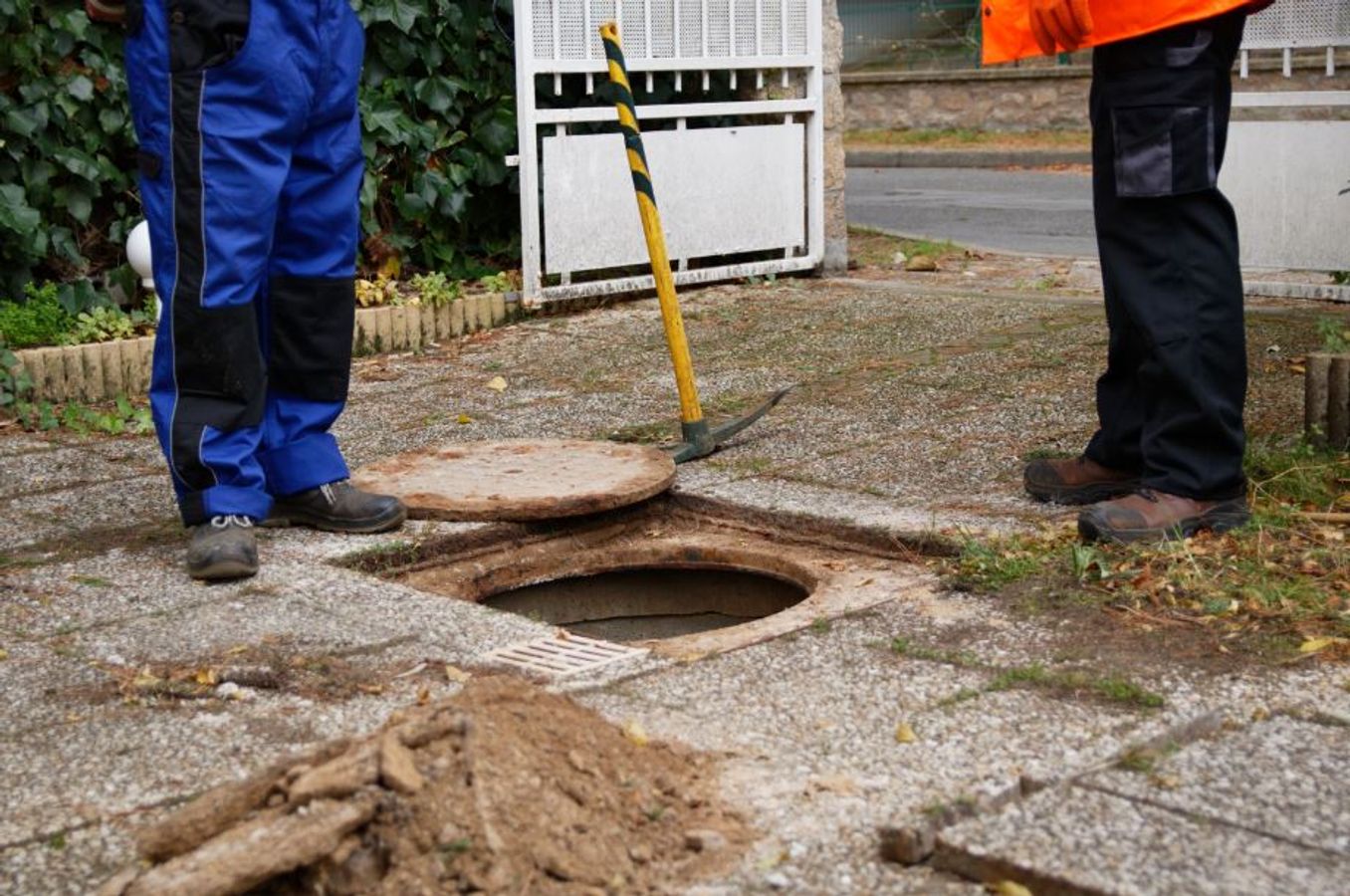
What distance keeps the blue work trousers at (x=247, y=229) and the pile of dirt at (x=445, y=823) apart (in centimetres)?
166

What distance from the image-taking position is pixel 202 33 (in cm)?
375

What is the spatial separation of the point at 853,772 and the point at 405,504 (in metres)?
1.87

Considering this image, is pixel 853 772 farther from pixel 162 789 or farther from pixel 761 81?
pixel 761 81

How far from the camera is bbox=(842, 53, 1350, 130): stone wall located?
755 inches

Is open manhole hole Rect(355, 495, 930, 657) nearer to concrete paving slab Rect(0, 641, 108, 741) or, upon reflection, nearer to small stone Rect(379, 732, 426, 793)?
concrete paving slab Rect(0, 641, 108, 741)

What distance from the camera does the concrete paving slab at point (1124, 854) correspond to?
2205 millimetres

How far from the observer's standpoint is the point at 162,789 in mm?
2670

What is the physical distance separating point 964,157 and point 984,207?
18.3 feet

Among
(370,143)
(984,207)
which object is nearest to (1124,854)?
(370,143)

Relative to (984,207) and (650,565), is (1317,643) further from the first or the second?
(984,207)

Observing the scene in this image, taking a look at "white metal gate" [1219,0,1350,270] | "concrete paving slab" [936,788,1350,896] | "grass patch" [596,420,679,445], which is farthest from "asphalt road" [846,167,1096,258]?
"concrete paving slab" [936,788,1350,896]

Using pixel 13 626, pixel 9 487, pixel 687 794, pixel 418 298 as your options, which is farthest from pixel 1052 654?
pixel 418 298

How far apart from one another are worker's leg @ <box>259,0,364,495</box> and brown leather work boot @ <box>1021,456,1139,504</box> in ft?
5.32

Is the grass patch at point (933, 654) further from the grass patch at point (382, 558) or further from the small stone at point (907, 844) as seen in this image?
the grass patch at point (382, 558)
